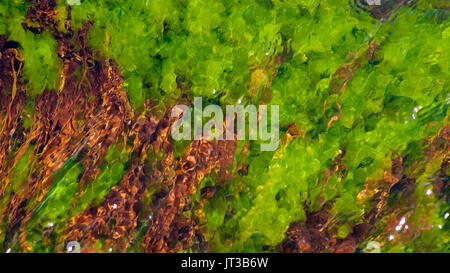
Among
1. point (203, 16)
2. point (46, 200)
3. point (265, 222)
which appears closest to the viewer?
point (46, 200)

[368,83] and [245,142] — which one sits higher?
[368,83]

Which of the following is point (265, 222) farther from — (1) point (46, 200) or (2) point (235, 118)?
(1) point (46, 200)

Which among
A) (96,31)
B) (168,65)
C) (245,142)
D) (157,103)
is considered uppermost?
(96,31)

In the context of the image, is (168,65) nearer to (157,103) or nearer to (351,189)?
(157,103)

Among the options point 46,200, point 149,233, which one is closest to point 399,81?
point 149,233

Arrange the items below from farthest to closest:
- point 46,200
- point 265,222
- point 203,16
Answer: point 265,222 < point 203,16 < point 46,200

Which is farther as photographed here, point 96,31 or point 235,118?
point 235,118
